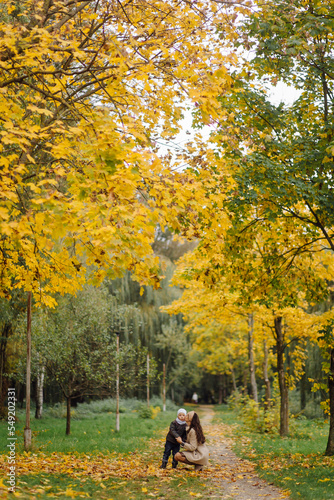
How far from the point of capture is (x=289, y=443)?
11.1 metres

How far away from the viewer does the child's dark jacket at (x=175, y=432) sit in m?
8.23

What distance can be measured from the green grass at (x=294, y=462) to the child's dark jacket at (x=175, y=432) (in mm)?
1535

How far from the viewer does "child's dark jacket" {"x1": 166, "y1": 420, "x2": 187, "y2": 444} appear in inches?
324

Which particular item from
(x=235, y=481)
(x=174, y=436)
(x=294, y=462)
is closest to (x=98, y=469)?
(x=174, y=436)

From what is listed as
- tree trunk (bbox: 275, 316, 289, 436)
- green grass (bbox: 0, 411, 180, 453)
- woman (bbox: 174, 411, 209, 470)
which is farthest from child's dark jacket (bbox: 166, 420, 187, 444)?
tree trunk (bbox: 275, 316, 289, 436)

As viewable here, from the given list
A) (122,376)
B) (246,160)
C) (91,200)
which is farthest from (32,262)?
(122,376)

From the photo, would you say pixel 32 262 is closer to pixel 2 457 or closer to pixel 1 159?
pixel 1 159

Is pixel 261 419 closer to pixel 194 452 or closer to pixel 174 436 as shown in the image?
pixel 194 452

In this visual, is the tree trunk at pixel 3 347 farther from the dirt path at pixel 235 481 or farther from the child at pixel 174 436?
the child at pixel 174 436

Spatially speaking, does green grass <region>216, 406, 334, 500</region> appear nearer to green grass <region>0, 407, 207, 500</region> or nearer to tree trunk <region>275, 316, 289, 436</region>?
tree trunk <region>275, 316, 289, 436</region>

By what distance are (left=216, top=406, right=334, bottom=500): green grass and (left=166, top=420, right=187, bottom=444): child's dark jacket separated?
154 centimetres

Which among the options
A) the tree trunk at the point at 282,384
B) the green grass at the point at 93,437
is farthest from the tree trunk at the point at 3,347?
the tree trunk at the point at 282,384

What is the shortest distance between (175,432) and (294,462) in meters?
2.48

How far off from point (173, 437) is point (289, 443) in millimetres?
4382
